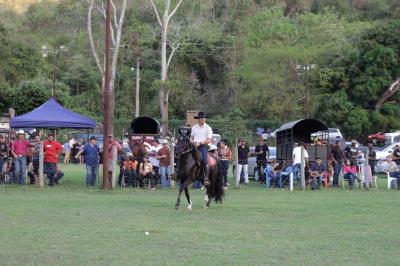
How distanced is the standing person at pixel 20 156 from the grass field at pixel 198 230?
16.3ft

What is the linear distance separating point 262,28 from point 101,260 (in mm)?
65467

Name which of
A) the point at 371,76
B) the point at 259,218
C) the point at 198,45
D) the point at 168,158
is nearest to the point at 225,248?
the point at 259,218

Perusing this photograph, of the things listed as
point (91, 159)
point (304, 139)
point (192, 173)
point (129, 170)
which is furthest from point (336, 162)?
point (192, 173)

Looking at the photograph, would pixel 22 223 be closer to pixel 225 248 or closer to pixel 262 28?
pixel 225 248

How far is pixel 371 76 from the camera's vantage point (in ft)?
208

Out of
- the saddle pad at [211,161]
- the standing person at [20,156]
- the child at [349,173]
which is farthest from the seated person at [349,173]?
the standing person at [20,156]

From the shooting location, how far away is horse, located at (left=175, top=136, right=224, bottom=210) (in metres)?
20.4

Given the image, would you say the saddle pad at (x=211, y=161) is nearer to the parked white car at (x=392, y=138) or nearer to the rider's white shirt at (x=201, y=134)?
the rider's white shirt at (x=201, y=134)

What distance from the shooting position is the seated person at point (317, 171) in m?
30.4

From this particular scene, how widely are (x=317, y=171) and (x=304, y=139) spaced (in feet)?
14.7

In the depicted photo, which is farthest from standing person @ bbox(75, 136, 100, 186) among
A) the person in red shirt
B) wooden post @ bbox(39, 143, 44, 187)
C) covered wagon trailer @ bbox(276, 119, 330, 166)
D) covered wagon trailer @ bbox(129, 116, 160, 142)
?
covered wagon trailer @ bbox(276, 119, 330, 166)

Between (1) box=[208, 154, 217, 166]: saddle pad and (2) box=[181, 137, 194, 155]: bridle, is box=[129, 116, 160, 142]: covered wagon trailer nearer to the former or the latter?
(1) box=[208, 154, 217, 166]: saddle pad

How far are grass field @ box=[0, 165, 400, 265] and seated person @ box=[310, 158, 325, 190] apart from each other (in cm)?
513

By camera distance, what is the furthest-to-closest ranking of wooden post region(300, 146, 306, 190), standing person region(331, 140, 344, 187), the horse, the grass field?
standing person region(331, 140, 344, 187)
wooden post region(300, 146, 306, 190)
the horse
the grass field
